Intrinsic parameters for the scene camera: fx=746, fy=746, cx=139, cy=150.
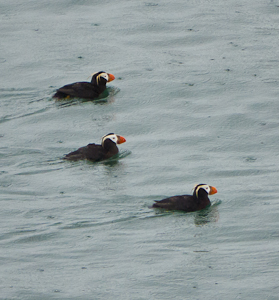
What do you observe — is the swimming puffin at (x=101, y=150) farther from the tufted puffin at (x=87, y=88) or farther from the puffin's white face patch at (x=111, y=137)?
the tufted puffin at (x=87, y=88)

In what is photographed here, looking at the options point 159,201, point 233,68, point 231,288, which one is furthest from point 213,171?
point 233,68

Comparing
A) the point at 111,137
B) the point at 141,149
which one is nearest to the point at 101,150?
the point at 111,137

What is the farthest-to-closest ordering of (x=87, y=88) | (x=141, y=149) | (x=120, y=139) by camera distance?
1. (x=87, y=88)
2. (x=141, y=149)
3. (x=120, y=139)

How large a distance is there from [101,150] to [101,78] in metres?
3.07

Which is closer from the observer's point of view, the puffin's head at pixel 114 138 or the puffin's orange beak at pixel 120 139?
the puffin's head at pixel 114 138

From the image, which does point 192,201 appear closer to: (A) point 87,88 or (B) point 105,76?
(A) point 87,88

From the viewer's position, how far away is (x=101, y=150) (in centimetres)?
1212

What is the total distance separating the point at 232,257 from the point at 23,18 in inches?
486

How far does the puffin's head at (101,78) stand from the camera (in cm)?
1478

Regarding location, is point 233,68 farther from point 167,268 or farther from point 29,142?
point 167,268

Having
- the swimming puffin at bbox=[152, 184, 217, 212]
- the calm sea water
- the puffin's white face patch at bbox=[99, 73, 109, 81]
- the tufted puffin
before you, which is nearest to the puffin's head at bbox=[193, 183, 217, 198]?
the swimming puffin at bbox=[152, 184, 217, 212]

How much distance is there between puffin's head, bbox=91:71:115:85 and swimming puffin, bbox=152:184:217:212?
5.10 m

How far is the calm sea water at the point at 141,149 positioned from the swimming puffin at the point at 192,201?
0.37 ft

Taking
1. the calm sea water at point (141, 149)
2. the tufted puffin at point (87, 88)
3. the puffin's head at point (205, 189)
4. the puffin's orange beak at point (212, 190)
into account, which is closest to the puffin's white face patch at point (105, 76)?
the tufted puffin at point (87, 88)
